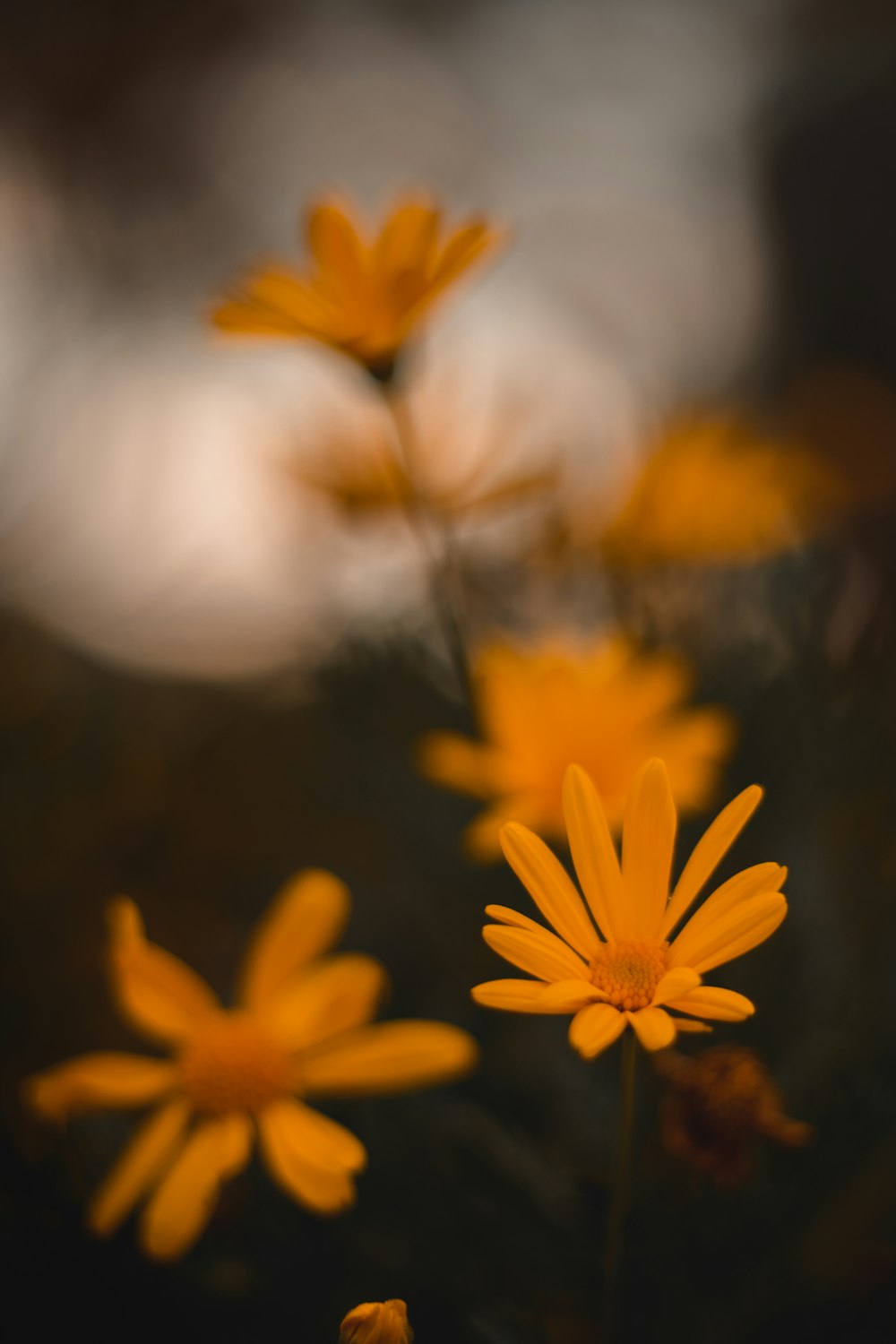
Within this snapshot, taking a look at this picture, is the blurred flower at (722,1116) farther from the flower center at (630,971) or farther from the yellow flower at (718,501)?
the yellow flower at (718,501)

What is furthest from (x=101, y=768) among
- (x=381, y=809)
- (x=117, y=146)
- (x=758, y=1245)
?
(x=117, y=146)

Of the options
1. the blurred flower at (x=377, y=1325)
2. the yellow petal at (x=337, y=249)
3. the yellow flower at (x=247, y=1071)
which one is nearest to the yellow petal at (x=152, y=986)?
the yellow flower at (x=247, y=1071)

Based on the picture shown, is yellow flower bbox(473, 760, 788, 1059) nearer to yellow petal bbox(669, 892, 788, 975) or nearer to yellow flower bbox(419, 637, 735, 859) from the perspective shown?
yellow petal bbox(669, 892, 788, 975)

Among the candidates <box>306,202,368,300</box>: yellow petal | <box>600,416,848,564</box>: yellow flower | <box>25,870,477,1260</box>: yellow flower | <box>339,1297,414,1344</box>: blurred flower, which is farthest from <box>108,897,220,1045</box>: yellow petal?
<box>600,416,848,564</box>: yellow flower

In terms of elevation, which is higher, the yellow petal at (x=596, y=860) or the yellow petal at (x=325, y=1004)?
the yellow petal at (x=596, y=860)

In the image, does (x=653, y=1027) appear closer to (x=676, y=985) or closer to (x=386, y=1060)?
(x=676, y=985)
